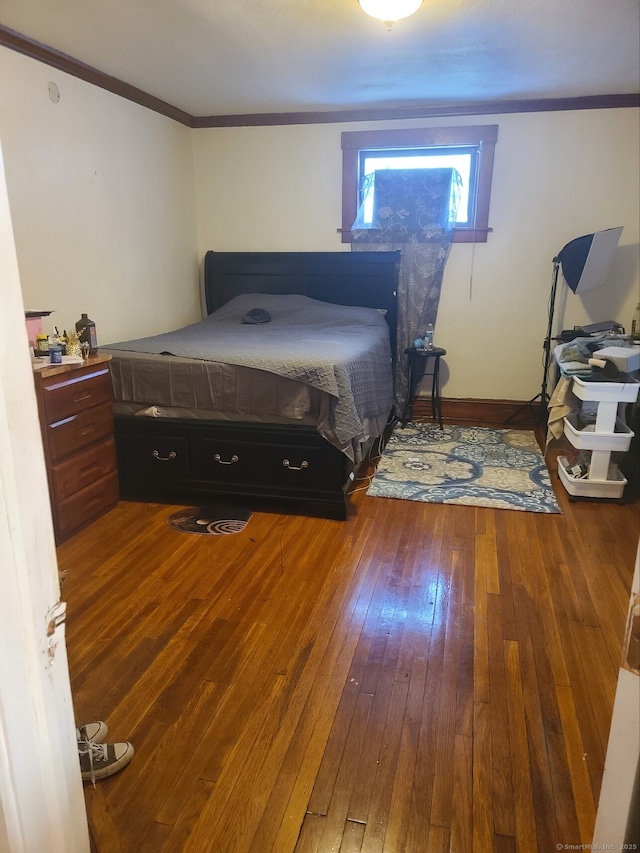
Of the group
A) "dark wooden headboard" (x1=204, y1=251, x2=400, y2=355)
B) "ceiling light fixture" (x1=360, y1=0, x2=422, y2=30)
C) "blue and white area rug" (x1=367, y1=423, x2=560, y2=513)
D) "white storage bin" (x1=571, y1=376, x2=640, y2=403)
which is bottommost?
"blue and white area rug" (x1=367, y1=423, x2=560, y2=513)

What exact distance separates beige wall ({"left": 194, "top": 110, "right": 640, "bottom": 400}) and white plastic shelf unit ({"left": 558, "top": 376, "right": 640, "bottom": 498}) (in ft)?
5.16

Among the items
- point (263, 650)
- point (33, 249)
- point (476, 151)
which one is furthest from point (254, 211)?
point (263, 650)

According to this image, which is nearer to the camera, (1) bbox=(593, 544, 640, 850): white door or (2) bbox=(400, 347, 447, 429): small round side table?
(1) bbox=(593, 544, 640, 850): white door

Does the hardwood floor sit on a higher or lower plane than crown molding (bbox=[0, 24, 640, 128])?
lower

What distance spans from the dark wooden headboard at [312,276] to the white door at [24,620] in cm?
395

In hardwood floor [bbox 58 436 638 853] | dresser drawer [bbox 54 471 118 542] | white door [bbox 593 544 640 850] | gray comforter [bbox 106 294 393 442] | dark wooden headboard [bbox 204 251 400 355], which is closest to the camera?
white door [bbox 593 544 640 850]

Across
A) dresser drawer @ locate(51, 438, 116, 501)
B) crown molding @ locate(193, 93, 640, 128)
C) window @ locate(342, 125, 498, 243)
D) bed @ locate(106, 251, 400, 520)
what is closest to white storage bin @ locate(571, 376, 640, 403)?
bed @ locate(106, 251, 400, 520)

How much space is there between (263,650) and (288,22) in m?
2.77

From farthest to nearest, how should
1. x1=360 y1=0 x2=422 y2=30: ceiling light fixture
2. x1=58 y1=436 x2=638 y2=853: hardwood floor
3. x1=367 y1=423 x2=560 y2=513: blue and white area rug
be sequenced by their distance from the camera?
Answer: 1. x1=367 y1=423 x2=560 y2=513: blue and white area rug
2. x1=360 y1=0 x2=422 y2=30: ceiling light fixture
3. x1=58 y1=436 x2=638 y2=853: hardwood floor

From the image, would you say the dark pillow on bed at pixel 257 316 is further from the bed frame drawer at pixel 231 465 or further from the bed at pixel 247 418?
the bed frame drawer at pixel 231 465

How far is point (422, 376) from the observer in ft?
15.6

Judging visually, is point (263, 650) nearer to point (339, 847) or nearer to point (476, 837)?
point (339, 847)

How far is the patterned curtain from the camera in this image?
14.3 feet

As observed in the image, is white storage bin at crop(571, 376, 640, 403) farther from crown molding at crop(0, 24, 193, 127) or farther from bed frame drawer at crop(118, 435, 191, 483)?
crown molding at crop(0, 24, 193, 127)
